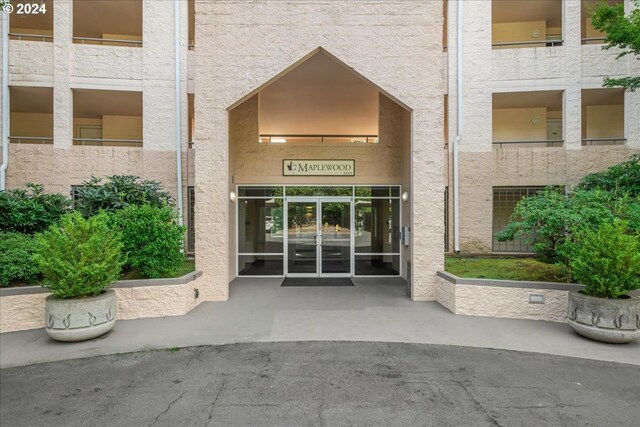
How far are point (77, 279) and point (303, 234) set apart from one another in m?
6.83

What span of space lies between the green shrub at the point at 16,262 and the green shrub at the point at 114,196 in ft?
4.23

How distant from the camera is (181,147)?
39.4 feet

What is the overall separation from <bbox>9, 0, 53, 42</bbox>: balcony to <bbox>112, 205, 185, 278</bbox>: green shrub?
9854 mm

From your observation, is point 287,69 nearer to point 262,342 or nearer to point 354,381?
point 262,342

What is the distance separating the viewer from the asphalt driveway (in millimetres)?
3553

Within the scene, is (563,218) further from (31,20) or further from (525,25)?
(31,20)

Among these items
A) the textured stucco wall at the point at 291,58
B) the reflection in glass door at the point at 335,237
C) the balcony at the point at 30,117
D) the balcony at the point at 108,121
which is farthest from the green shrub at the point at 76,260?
the balcony at the point at 30,117

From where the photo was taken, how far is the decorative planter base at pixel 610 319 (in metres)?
5.41

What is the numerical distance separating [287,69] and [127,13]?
29.4 feet

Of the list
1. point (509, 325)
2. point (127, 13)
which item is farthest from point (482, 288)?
point (127, 13)

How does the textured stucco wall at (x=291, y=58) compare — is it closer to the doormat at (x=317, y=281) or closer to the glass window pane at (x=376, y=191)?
the doormat at (x=317, y=281)

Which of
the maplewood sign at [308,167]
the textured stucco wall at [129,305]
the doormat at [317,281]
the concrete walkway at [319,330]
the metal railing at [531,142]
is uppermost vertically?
the metal railing at [531,142]

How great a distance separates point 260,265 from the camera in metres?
11.7

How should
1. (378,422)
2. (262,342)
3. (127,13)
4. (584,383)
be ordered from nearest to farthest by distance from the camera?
(378,422)
(584,383)
(262,342)
(127,13)
